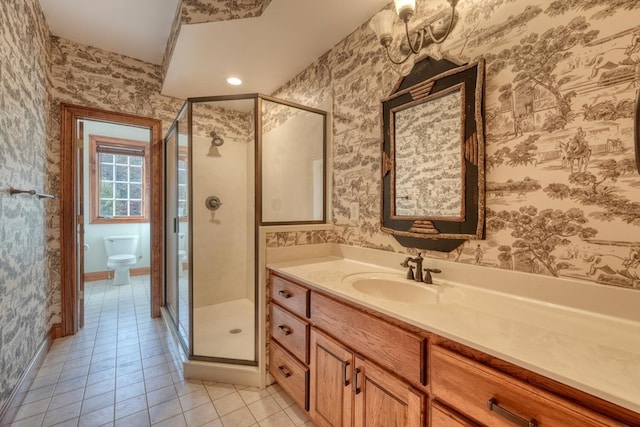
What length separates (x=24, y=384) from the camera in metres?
1.60

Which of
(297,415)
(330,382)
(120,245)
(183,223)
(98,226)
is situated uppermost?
(183,223)

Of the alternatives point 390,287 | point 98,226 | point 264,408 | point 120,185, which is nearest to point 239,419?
point 264,408

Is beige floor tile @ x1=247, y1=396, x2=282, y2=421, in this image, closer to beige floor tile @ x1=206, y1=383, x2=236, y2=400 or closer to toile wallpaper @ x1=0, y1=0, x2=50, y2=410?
beige floor tile @ x1=206, y1=383, x2=236, y2=400

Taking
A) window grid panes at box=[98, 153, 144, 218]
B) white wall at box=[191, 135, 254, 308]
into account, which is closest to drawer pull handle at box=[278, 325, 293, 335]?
white wall at box=[191, 135, 254, 308]

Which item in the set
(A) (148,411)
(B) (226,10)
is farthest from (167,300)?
(B) (226,10)

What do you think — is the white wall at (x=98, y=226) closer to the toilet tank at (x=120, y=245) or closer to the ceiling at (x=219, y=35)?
the toilet tank at (x=120, y=245)

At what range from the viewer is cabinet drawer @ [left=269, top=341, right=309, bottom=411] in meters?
1.37

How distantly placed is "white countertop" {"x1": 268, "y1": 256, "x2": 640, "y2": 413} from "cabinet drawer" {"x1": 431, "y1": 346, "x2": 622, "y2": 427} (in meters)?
0.05

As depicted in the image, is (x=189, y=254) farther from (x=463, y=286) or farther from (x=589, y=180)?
(x=589, y=180)

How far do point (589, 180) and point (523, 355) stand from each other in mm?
680

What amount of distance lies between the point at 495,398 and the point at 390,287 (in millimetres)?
717

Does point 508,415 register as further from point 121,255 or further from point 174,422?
point 121,255

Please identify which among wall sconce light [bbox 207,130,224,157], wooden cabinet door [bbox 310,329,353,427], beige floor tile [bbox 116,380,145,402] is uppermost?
wall sconce light [bbox 207,130,224,157]

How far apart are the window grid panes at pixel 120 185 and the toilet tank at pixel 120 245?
1.37ft
